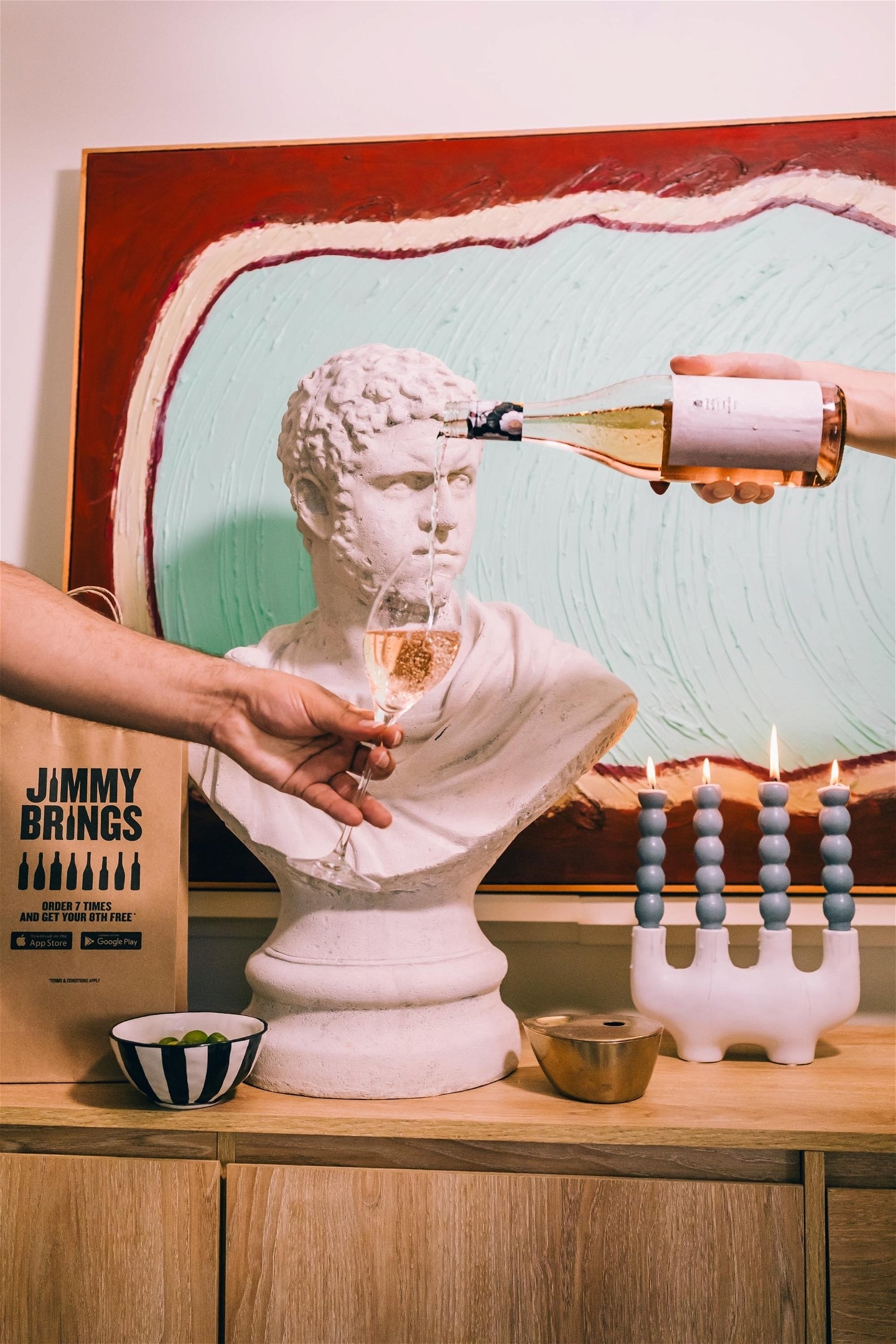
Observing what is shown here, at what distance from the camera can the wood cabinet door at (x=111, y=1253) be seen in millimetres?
1069

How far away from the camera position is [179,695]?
104 cm

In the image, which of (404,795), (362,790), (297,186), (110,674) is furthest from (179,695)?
(297,186)

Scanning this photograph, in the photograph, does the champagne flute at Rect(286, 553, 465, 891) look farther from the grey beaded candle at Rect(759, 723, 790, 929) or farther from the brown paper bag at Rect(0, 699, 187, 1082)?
the grey beaded candle at Rect(759, 723, 790, 929)

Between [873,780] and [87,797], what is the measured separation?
1022 millimetres

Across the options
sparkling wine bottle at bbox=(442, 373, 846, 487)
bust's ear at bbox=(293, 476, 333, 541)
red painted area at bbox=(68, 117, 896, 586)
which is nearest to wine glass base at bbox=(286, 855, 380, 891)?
bust's ear at bbox=(293, 476, 333, 541)

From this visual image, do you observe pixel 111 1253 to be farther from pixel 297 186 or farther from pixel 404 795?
pixel 297 186

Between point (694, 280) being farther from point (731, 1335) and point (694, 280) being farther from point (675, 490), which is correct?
point (731, 1335)

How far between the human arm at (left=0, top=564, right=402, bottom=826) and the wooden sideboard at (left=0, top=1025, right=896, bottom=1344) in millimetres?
362

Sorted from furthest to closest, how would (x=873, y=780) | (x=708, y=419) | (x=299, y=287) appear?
(x=299, y=287), (x=873, y=780), (x=708, y=419)

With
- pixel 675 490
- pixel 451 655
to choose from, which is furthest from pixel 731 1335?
pixel 675 490

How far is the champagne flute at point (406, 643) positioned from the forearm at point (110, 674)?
15 centimetres

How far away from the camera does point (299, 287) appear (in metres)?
1.60

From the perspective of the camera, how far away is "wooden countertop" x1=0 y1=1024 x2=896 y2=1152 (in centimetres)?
104

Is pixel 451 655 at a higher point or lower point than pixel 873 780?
higher
